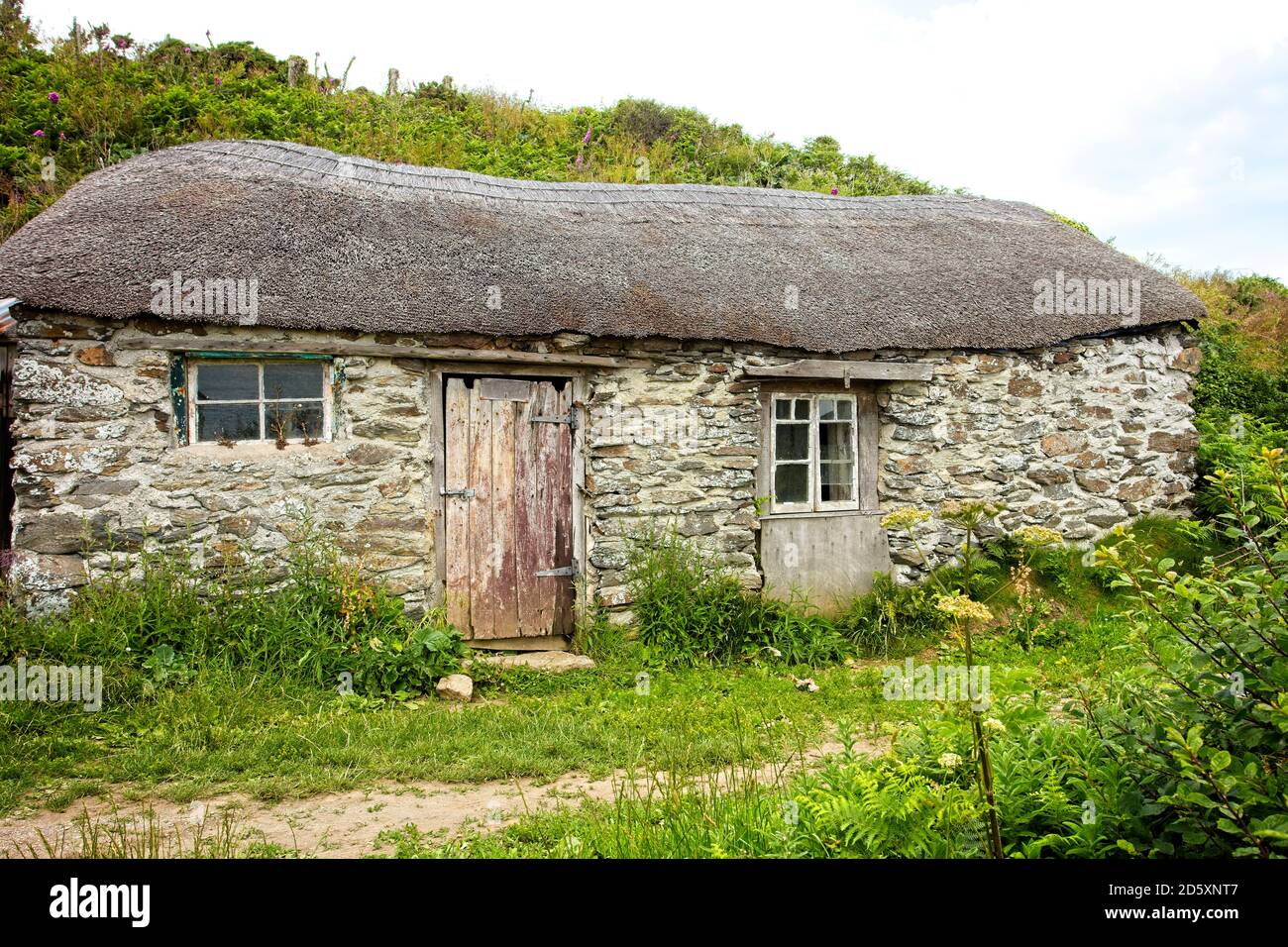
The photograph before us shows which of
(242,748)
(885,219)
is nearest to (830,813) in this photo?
(242,748)

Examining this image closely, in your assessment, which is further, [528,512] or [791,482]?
Result: [791,482]

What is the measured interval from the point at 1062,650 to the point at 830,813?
15.6 ft

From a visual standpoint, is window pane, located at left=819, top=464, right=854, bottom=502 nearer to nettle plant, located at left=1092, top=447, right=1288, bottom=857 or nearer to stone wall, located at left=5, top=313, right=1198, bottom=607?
stone wall, located at left=5, top=313, right=1198, bottom=607

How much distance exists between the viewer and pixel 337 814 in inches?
156

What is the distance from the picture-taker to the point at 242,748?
4.61 meters

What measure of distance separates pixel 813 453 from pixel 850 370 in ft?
2.66

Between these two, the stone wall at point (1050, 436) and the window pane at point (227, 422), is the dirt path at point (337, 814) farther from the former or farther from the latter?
the stone wall at point (1050, 436)

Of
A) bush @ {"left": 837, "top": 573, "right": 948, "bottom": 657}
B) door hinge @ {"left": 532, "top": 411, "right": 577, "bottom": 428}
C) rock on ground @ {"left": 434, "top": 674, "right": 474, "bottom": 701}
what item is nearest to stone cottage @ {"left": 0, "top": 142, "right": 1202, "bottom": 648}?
door hinge @ {"left": 532, "top": 411, "right": 577, "bottom": 428}

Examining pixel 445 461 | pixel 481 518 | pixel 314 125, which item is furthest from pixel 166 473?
pixel 314 125

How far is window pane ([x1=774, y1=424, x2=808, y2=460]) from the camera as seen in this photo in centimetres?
765

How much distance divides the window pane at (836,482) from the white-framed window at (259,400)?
423 centimetres

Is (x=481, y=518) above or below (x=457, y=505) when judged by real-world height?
below

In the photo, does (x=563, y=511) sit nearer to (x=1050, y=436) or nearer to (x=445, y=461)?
(x=445, y=461)

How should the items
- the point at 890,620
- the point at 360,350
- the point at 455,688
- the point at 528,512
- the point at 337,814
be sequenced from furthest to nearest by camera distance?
1. the point at 890,620
2. the point at 528,512
3. the point at 360,350
4. the point at 455,688
5. the point at 337,814
